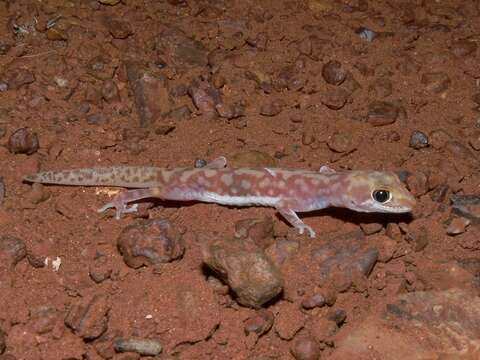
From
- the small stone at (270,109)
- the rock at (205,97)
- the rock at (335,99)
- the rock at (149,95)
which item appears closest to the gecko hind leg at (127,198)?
the rock at (149,95)

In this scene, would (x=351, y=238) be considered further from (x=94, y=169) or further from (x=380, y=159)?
(x=94, y=169)

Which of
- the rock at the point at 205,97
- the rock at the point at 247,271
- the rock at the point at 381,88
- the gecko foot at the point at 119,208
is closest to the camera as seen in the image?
the rock at the point at 247,271

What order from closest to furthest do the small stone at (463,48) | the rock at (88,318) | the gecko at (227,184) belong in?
the rock at (88,318) < the gecko at (227,184) < the small stone at (463,48)

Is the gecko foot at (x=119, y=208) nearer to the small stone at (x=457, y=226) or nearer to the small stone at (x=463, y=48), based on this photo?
the small stone at (x=457, y=226)

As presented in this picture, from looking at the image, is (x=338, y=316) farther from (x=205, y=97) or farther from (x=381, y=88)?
(x=381, y=88)

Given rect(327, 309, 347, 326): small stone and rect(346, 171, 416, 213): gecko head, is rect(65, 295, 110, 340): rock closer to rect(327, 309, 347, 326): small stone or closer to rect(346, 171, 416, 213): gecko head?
rect(327, 309, 347, 326): small stone

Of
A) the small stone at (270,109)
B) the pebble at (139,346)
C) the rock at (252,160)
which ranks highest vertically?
the small stone at (270,109)

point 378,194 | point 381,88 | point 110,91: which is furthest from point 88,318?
point 381,88

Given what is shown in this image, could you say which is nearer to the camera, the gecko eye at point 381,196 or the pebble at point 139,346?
the pebble at point 139,346

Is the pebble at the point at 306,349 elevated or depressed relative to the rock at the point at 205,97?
depressed
